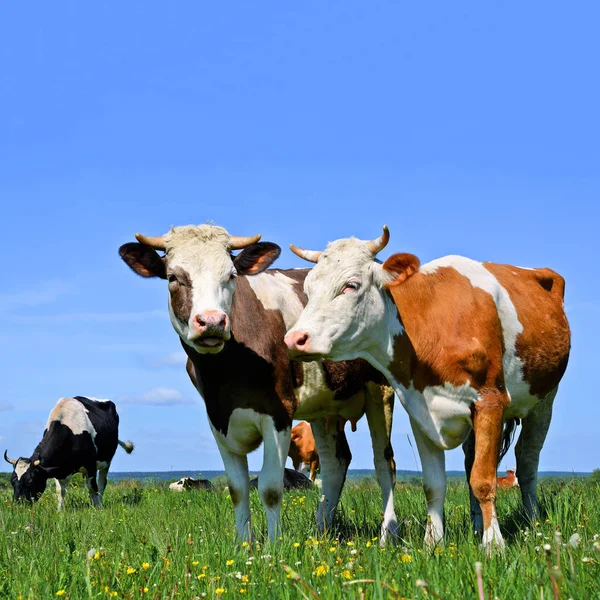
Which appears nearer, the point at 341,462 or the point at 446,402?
the point at 446,402

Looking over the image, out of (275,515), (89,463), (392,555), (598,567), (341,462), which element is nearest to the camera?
(598,567)

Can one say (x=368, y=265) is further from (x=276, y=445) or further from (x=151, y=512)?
(x=151, y=512)

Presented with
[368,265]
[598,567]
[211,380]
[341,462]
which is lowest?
[598,567]

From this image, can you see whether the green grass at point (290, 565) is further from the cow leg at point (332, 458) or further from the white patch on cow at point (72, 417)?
the white patch on cow at point (72, 417)

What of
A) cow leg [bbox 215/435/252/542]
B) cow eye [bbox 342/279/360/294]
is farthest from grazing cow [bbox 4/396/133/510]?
cow eye [bbox 342/279/360/294]

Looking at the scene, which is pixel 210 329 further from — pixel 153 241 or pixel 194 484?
pixel 194 484

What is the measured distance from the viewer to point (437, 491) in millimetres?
6887

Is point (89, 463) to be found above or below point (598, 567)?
above

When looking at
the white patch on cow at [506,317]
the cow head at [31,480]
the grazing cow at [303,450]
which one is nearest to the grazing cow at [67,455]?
the cow head at [31,480]

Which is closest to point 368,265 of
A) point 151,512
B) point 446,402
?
point 446,402

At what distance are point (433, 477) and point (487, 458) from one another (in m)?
0.73

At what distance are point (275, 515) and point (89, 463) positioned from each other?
37.3 ft

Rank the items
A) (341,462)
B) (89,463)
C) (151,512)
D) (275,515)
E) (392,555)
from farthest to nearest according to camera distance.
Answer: (89,463) < (151,512) < (341,462) < (275,515) < (392,555)

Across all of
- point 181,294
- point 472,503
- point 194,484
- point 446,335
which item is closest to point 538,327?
point 446,335
